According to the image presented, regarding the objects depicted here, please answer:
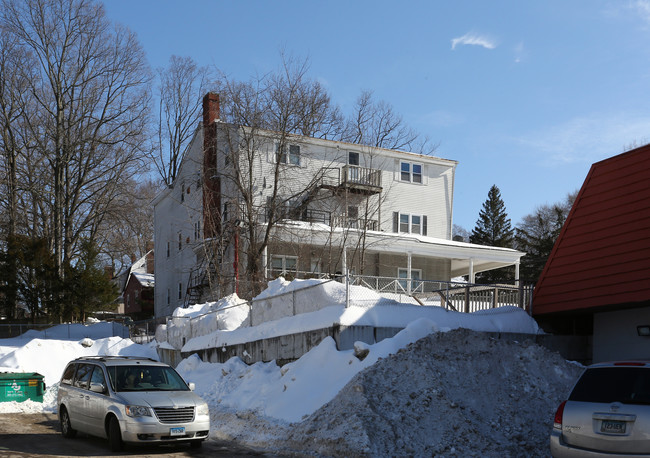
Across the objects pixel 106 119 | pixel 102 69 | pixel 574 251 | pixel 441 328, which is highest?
pixel 102 69

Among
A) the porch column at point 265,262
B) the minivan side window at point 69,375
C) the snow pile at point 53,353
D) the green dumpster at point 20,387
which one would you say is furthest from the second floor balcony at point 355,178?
the minivan side window at point 69,375

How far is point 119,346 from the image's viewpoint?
89.8 feet

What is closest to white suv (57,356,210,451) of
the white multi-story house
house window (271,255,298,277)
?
the white multi-story house

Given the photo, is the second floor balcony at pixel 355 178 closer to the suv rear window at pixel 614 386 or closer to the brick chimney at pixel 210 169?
the brick chimney at pixel 210 169

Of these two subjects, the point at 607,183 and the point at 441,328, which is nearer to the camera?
the point at 441,328

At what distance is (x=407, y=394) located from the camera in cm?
1264

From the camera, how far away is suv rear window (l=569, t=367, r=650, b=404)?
8.73 m

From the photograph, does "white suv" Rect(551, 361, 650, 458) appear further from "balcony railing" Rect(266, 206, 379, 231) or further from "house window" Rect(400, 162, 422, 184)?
"house window" Rect(400, 162, 422, 184)

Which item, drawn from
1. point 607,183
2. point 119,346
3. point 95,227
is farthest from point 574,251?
point 95,227

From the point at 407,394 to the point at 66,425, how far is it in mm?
6760

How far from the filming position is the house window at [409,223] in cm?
3881

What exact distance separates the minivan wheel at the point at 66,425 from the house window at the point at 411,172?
27.8 m

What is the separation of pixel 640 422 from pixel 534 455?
145 inches

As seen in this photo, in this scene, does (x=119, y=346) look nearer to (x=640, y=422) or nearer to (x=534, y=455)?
(x=534, y=455)
